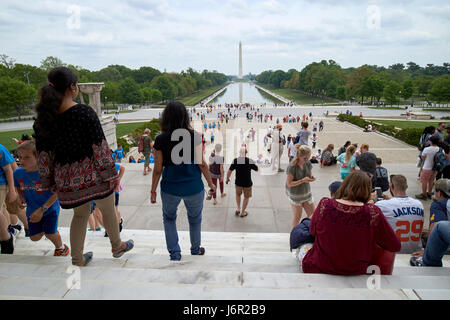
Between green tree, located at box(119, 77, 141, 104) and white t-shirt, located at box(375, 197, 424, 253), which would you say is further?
green tree, located at box(119, 77, 141, 104)

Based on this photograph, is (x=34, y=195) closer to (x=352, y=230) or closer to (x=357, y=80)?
(x=352, y=230)

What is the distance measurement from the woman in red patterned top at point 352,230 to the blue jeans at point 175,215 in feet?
4.15

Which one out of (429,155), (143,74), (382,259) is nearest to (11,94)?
(429,155)

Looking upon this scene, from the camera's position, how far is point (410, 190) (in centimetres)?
794

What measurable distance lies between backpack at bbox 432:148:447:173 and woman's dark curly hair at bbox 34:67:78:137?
7670 millimetres

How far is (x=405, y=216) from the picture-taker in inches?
138

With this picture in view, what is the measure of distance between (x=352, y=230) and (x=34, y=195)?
3.35 meters

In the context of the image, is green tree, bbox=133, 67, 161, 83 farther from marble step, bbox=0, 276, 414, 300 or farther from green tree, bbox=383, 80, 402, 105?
marble step, bbox=0, 276, 414, 300

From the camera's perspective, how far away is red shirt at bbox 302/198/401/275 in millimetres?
2367

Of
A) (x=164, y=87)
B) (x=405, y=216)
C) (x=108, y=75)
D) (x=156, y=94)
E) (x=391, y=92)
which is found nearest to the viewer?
(x=405, y=216)

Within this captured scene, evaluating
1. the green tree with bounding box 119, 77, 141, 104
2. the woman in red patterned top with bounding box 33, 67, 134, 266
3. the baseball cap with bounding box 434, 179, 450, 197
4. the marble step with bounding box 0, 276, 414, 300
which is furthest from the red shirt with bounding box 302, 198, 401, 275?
the green tree with bounding box 119, 77, 141, 104

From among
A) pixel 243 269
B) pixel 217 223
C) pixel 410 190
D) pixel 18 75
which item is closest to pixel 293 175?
pixel 217 223
